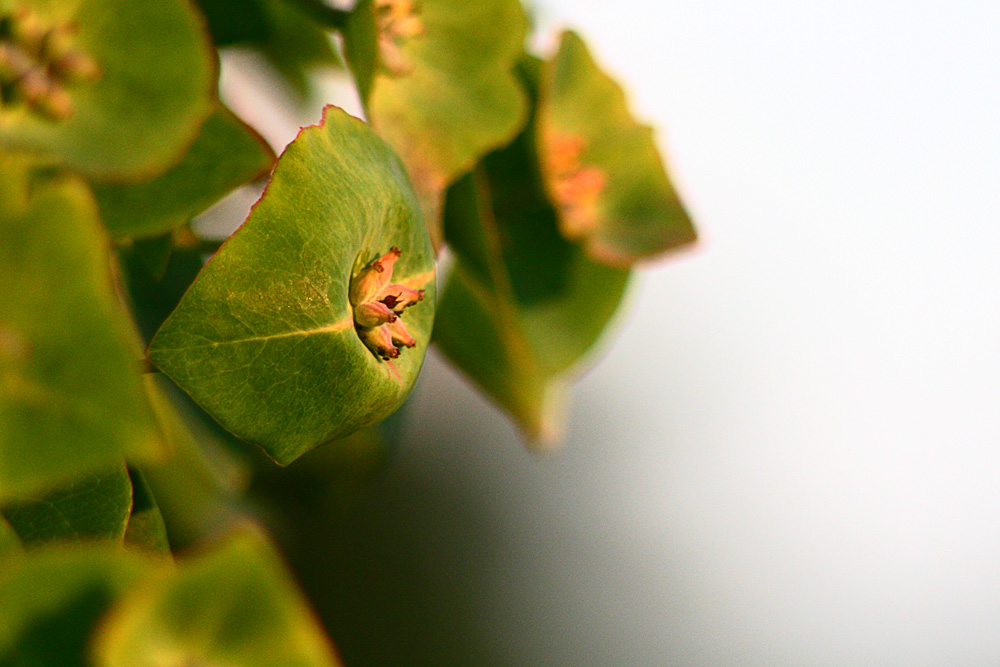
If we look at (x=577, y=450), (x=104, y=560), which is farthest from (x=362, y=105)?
(x=577, y=450)

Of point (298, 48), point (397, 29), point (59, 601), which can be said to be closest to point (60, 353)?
point (59, 601)

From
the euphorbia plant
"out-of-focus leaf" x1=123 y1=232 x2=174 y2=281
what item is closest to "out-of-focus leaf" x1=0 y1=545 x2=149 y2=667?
the euphorbia plant

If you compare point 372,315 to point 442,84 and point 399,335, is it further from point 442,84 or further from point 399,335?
point 442,84

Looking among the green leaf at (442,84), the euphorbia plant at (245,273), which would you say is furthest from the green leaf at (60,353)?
the green leaf at (442,84)

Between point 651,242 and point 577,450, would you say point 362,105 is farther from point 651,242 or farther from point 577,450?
point 577,450

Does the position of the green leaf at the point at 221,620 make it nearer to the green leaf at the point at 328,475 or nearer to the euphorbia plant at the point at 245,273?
the euphorbia plant at the point at 245,273

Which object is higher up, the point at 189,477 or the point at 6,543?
the point at 6,543
